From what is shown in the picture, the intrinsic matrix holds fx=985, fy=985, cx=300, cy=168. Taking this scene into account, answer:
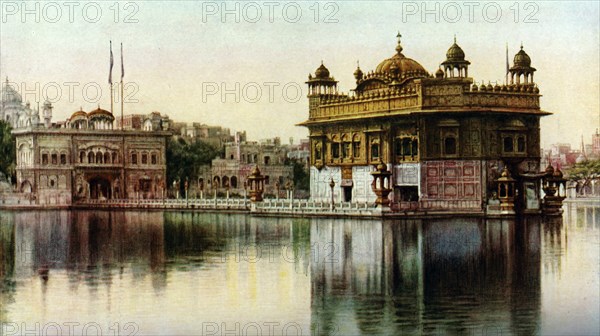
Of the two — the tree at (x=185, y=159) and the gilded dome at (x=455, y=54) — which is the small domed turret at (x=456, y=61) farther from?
the tree at (x=185, y=159)

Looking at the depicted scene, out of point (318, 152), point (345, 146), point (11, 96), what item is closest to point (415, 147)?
point (345, 146)

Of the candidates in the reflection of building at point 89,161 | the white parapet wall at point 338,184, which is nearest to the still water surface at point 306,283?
the white parapet wall at point 338,184

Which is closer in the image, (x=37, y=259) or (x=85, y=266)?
(x=85, y=266)

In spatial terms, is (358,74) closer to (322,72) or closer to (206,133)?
(322,72)

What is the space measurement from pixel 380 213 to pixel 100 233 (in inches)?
418

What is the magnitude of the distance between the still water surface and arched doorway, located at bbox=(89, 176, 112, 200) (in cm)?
3446

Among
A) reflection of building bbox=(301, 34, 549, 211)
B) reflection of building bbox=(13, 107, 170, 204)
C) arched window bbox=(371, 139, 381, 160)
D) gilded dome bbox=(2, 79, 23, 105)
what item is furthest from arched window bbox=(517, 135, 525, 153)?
gilded dome bbox=(2, 79, 23, 105)

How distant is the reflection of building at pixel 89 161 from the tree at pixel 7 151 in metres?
1.46

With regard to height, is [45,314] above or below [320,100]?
below

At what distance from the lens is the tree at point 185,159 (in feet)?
225

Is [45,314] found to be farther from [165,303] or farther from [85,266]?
[85,266]

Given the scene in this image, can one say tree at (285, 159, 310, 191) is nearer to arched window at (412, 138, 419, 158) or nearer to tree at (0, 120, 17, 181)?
tree at (0, 120, 17, 181)

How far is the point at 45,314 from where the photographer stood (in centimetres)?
1377

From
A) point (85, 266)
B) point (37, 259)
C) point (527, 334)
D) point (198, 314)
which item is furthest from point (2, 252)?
point (527, 334)
